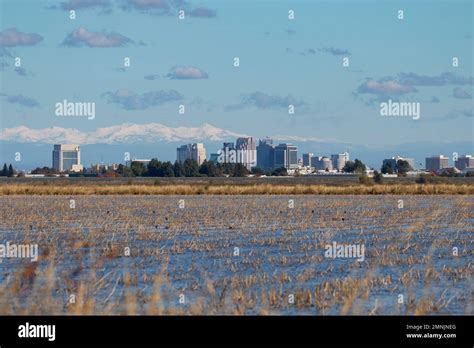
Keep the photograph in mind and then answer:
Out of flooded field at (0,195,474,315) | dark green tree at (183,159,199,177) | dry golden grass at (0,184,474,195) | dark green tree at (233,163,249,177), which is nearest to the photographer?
flooded field at (0,195,474,315)

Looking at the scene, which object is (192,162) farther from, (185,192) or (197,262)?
(197,262)

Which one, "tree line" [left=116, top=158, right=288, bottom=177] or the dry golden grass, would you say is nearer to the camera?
the dry golden grass

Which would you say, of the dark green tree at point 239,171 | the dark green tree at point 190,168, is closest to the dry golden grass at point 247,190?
the dark green tree at point 190,168

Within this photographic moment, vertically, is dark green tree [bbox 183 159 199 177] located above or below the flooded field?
above

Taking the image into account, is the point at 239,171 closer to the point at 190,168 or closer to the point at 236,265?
the point at 190,168

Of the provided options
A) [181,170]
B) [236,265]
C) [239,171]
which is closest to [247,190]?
[236,265]

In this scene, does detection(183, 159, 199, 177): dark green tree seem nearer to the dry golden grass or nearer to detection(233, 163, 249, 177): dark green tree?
detection(233, 163, 249, 177): dark green tree

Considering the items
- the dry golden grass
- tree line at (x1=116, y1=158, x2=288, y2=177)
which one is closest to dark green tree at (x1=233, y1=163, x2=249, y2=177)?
tree line at (x1=116, y1=158, x2=288, y2=177)

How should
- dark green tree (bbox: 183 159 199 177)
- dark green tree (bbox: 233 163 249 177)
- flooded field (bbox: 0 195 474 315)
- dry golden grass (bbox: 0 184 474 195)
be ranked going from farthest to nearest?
1. dark green tree (bbox: 233 163 249 177)
2. dark green tree (bbox: 183 159 199 177)
3. dry golden grass (bbox: 0 184 474 195)
4. flooded field (bbox: 0 195 474 315)
